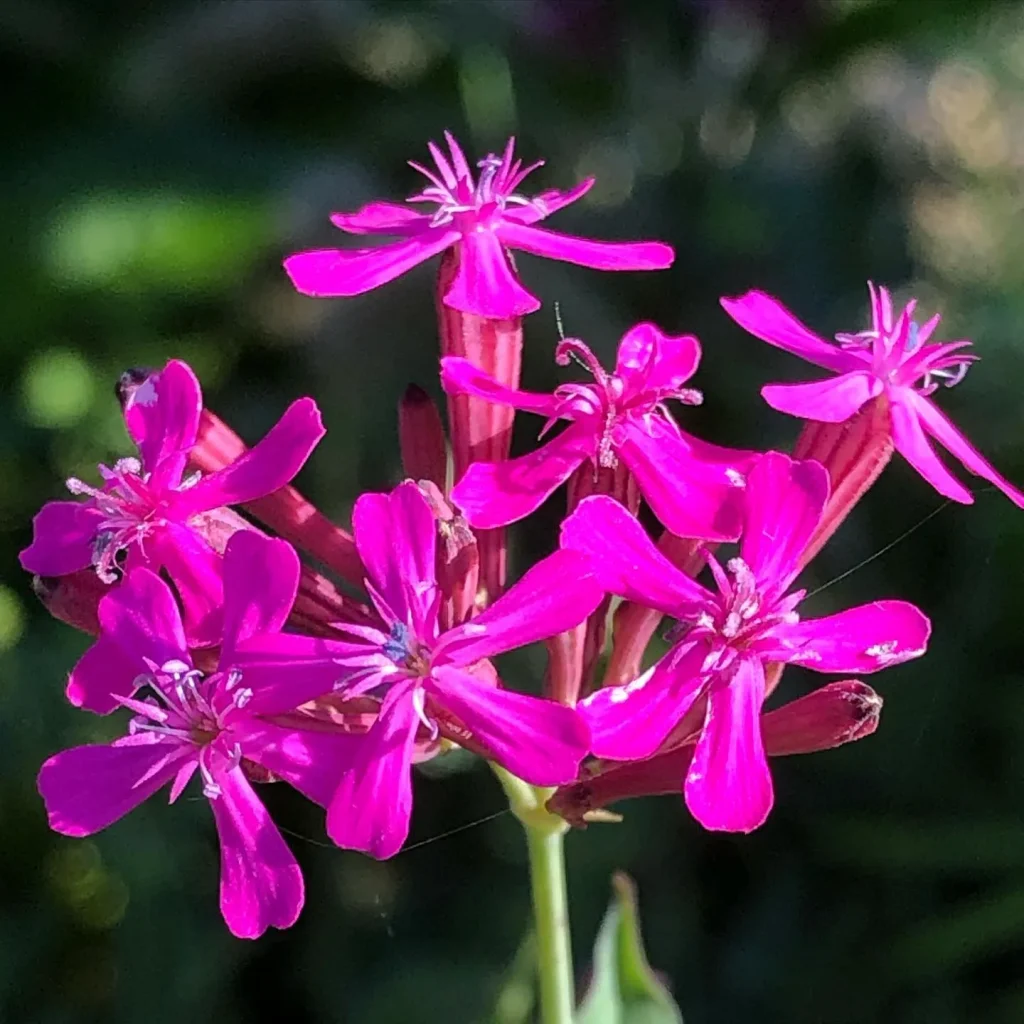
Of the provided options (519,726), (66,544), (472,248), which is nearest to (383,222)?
(472,248)

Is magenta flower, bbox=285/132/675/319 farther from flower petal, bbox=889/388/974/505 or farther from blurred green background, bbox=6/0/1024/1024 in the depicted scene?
blurred green background, bbox=6/0/1024/1024

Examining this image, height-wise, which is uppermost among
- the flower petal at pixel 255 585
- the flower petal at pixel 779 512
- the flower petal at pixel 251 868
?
the flower petal at pixel 779 512

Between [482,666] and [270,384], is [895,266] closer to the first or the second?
[270,384]

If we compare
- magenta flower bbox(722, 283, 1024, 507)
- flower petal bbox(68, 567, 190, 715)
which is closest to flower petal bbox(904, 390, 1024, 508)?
magenta flower bbox(722, 283, 1024, 507)

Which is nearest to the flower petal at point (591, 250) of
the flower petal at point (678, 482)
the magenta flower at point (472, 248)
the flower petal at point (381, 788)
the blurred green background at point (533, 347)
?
the magenta flower at point (472, 248)

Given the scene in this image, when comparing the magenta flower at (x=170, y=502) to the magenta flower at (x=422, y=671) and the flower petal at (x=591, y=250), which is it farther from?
the flower petal at (x=591, y=250)

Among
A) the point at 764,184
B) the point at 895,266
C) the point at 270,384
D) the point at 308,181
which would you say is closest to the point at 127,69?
the point at 308,181
